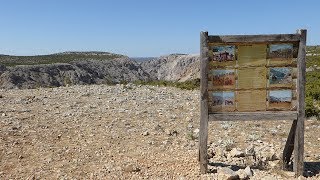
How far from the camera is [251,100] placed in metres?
8.96

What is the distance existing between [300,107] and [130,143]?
467cm

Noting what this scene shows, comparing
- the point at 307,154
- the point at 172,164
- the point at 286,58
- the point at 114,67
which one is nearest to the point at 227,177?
the point at 172,164

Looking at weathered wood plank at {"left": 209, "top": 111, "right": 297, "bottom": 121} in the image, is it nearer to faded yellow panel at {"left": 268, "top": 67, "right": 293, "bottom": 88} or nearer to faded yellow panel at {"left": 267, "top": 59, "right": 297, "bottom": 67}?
faded yellow panel at {"left": 268, "top": 67, "right": 293, "bottom": 88}

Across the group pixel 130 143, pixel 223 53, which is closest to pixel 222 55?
pixel 223 53

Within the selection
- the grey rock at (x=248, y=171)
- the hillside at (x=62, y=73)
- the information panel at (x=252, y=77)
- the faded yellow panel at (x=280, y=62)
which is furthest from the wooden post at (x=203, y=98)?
the hillside at (x=62, y=73)

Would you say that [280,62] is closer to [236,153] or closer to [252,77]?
[252,77]

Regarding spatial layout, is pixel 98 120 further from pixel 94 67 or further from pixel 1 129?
pixel 94 67

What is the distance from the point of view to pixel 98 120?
1484 cm

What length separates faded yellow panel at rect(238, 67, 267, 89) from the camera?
8.85 meters

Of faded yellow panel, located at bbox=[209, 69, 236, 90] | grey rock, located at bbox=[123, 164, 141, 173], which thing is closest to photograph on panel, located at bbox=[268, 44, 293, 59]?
faded yellow panel, located at bbox=[209, 69, 236, 90]

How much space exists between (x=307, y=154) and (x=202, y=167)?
3.64 meters

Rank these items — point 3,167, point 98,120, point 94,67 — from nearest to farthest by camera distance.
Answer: point 3,167, point 98,120, point 94,67

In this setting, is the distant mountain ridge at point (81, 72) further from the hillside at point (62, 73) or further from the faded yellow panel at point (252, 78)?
the faded yellow panel at point (252, 78)

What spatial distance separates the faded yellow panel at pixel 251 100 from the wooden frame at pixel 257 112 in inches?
4.3
